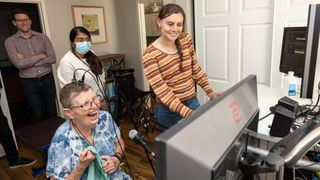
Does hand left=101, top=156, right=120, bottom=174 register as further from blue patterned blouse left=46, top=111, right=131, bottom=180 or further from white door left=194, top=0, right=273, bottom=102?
white door left=194, top=0, right=273, bottom=102

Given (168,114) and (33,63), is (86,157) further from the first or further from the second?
(33,63)

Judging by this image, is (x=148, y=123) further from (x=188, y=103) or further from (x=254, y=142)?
(x=254, y=142)

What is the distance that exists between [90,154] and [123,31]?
146 inches

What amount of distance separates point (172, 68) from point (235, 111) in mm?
880

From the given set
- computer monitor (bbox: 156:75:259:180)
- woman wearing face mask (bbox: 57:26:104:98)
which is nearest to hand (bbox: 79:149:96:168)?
computer monitor (bbox: 156:75:259:180)

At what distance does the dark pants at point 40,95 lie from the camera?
305 centimetres

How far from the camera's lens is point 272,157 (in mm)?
466

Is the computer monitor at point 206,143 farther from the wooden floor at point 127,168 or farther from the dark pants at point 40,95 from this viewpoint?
the dark pants at point 40,95

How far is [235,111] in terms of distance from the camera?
50cm

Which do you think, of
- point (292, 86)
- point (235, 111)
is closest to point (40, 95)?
point (292, 86)

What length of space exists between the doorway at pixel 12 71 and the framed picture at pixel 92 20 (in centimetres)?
59

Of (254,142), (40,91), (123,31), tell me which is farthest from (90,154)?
(123,31)

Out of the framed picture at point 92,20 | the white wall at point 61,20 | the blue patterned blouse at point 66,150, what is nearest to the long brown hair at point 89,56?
the blue patterned blouse at point 66,150

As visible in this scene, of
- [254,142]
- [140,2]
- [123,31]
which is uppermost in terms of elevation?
[140,2]
